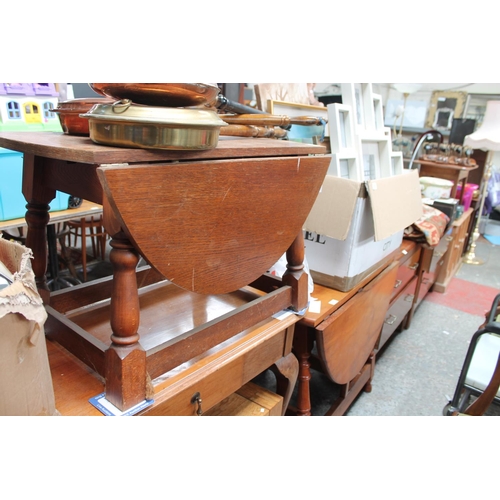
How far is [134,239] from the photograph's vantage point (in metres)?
0.61

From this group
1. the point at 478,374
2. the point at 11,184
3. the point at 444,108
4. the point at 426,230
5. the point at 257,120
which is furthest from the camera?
the point at 444,108

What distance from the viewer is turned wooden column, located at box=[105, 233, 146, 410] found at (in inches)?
25.5

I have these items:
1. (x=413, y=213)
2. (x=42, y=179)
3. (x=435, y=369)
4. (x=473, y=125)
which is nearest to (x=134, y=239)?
(x=42, y=179)

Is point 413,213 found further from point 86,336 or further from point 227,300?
point 86,336

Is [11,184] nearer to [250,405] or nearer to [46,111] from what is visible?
[46,111]

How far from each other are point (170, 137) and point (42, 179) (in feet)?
1.48

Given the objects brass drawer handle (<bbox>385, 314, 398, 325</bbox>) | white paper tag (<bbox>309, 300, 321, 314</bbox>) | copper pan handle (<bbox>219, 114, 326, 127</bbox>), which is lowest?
brass drawer handle (<bbox>385, 314, 398, 325</bbox>)

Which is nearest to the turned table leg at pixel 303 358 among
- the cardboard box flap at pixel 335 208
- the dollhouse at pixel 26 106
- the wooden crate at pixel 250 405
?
the wooden crate at pixel 250 405

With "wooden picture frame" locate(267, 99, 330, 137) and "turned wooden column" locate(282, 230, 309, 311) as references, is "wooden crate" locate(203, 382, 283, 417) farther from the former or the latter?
"wooden picture frame" locate(267, 99, 330, 137)

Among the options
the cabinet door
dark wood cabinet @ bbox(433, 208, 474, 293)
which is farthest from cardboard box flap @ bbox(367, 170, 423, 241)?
dark wood cabinet @ bbox(433, 208, 474, 293)

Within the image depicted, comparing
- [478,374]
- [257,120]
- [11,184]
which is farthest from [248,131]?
[11,184]

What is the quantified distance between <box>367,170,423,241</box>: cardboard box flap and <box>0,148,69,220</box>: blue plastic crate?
53.6 inches

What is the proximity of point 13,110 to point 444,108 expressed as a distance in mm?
5171

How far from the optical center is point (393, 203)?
55.7 inches
